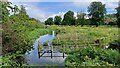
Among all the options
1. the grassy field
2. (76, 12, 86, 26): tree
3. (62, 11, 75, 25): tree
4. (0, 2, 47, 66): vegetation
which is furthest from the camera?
(76, 12, 86, 26): tree

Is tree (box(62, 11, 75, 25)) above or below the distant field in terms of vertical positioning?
above

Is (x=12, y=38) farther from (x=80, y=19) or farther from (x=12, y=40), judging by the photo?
(x=80, y=19)

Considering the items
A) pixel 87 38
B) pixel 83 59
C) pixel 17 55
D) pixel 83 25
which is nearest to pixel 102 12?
pixel 87 38

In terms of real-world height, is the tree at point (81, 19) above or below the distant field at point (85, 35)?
above

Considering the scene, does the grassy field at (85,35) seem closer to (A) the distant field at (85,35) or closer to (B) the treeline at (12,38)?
(A) the distant field at (85,35)

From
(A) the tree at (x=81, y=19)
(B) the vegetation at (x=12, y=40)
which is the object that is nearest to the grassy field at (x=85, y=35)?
(A) the tree at (x=81, y=19)

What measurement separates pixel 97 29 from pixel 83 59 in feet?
29.6

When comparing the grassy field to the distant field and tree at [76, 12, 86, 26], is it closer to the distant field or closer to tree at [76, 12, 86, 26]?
the distant field

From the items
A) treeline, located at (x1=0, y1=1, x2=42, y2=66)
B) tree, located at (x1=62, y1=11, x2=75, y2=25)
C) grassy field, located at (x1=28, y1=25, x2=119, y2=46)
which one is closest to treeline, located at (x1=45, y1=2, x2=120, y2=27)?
tree, located at (x1=62, y1=11, x2=75, y2=25)

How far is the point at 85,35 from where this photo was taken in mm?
12609

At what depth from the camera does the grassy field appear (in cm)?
1094

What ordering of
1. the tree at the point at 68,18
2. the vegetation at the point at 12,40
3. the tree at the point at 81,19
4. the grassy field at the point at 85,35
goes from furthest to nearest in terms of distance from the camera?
1. the tree at the point at 81,19
2. the tree at the point at 68,18
3. the grassy field at the point at 85,35
4. the vegetation at the point at 12,40

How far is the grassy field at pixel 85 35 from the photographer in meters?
10.9

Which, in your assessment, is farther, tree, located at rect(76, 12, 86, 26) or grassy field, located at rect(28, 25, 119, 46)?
tree, located at rect(76, 12, 86, 26)
